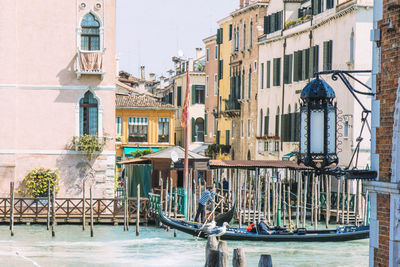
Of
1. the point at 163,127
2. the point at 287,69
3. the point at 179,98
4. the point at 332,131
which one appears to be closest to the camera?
the point at 332,131

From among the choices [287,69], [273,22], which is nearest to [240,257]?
[287,69]

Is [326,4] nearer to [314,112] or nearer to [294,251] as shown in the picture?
[294,251]

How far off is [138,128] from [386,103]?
134 feet

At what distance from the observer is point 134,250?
21.8 metres

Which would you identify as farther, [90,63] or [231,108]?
[231,108]

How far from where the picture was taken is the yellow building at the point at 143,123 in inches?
1852

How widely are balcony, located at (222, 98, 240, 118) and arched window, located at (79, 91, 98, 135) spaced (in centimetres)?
1609

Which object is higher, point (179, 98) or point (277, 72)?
point (277, 72)

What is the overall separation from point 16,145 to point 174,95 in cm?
3093

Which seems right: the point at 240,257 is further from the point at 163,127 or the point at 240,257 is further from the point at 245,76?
the point at 163,127

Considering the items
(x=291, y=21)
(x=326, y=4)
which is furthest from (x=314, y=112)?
(x=291, y=21)

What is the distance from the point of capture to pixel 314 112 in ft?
23.7

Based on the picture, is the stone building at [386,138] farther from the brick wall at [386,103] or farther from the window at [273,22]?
the window at [273,22]

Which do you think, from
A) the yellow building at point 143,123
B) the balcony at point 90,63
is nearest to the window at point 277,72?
the balcony at point 90,63
